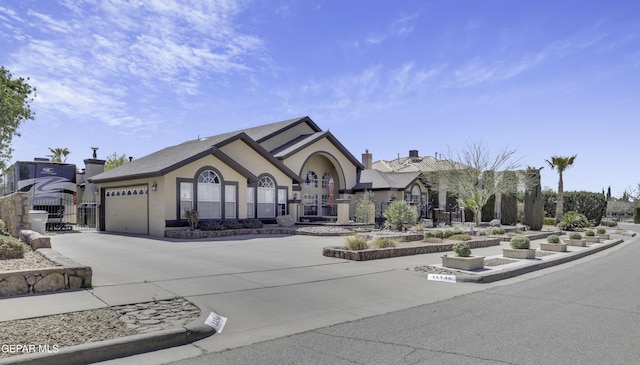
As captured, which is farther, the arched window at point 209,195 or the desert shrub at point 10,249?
the arched window at point 209,195

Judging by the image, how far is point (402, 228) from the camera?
931 inches

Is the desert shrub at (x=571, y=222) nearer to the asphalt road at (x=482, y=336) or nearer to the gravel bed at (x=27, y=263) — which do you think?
the asphalt road at (x=482, y=336)

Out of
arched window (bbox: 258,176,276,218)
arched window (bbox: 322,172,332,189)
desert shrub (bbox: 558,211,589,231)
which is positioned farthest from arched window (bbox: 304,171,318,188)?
desert shrub (bbox: 558,211,589,231)

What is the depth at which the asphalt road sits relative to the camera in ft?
17.5

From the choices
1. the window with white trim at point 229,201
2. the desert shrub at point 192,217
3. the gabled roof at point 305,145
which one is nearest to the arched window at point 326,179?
the gabled roof at point 305,145

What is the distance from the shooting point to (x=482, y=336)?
20.3ft

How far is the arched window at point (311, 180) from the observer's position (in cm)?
3472

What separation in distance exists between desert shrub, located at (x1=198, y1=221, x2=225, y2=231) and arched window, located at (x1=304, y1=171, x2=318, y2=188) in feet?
44.3

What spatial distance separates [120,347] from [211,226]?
53.4ft

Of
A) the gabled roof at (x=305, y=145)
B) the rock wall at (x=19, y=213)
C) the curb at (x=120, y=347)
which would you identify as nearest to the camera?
the curb at (x=120, y=347)

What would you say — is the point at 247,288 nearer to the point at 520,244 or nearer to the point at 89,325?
the point at 89,325

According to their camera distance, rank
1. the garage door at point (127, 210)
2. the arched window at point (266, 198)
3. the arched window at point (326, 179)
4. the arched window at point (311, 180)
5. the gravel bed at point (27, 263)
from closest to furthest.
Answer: the gravel bed at point (27, 263) < the garage door at point (127, 210) < the arched window at point (266, 198) < the arched window at point (311, 180) < the arched window at point (326, 179)

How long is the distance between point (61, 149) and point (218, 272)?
195 feet

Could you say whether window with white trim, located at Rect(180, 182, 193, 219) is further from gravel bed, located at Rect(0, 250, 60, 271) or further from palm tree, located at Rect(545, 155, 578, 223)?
palm tree, located at Rect(545, 155, 578, 223)
